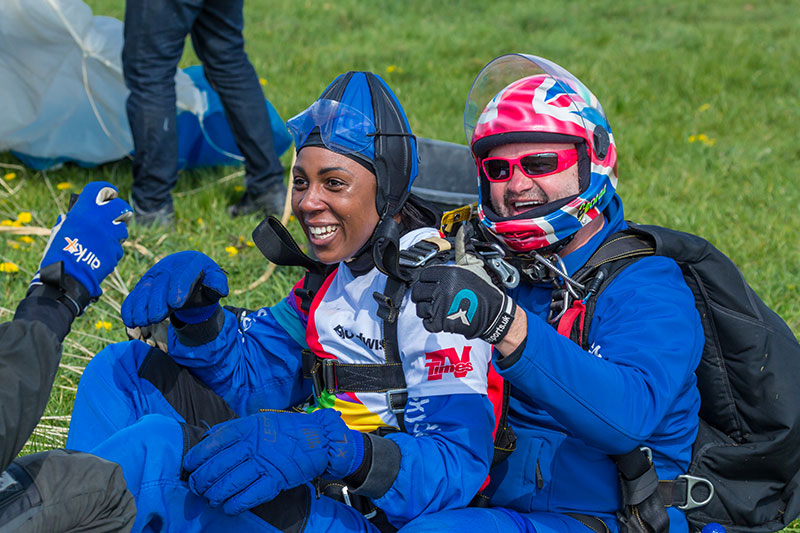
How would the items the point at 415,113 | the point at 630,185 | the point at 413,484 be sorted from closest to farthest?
the point at 413,484, the point at 630,185, the point at 415,113

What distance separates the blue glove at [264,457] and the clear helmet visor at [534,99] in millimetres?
1322

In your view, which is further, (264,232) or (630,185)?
(630,185)

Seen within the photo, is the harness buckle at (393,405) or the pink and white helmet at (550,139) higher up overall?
the pink and white helmet at (550,139)

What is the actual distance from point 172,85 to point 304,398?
307cm

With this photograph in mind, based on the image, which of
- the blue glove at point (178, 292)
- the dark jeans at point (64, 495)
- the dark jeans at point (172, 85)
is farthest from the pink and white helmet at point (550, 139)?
the dark jeans at point (172, 85)

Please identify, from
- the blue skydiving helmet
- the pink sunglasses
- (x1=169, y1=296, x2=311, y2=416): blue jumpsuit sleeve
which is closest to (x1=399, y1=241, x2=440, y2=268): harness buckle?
the blue skydiving helmet

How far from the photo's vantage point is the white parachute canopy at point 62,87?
6.50 m

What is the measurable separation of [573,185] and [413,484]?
115 cm

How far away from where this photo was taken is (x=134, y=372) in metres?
3.03

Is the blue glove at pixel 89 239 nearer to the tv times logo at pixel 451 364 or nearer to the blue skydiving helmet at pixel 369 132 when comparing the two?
the blue skydiving helmet at pixel 369 132

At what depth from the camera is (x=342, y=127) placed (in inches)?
113

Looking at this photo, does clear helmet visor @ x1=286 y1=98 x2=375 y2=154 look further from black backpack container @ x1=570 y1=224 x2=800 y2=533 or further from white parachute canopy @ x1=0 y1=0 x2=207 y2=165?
white parachute canopy @ x1=0 y1=0 x2=207 y2=165

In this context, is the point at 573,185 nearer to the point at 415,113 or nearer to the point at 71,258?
the point at 71,258

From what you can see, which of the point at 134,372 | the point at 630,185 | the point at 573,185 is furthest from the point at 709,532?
the point at 630,185
